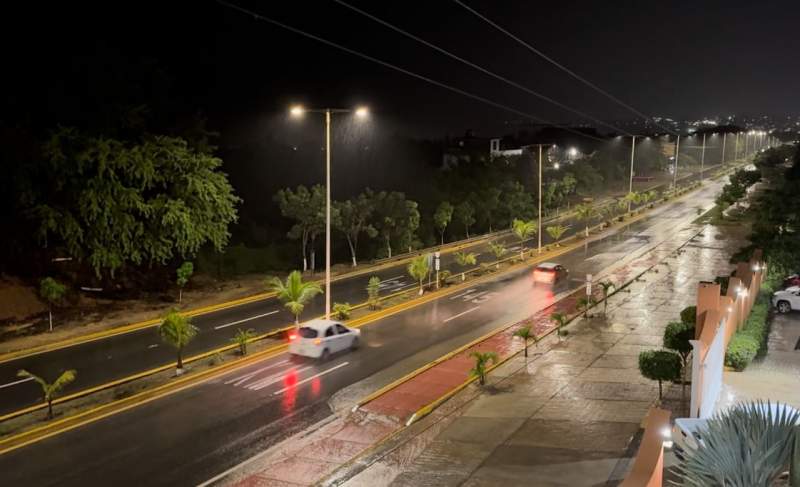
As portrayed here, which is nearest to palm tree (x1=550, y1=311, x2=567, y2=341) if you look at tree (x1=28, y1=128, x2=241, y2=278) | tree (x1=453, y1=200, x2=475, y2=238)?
tree (x1=28, y1=128, x2=241, y2=278)

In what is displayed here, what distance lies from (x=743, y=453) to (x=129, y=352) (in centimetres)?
1705

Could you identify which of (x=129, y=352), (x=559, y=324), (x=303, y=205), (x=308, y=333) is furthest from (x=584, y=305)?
(x=129, y=352)

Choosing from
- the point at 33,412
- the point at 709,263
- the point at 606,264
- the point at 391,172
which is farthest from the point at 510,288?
the point at 391,172

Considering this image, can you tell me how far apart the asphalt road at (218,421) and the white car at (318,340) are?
357 mm

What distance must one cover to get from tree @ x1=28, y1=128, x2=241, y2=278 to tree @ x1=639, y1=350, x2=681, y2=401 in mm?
18186

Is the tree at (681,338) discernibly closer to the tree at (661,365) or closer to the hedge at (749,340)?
the hedge at (749,340)

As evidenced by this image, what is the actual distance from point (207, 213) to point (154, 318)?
17.9 ft

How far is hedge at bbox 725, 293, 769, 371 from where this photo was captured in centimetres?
1655

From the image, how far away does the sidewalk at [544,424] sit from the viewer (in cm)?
1120

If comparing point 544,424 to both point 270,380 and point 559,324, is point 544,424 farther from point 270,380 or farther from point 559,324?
point 559,324

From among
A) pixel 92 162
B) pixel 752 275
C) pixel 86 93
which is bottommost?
pixel 752 275

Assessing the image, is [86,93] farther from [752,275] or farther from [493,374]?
[752,275]

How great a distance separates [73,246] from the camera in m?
24.2

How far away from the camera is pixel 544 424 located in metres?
13.4
